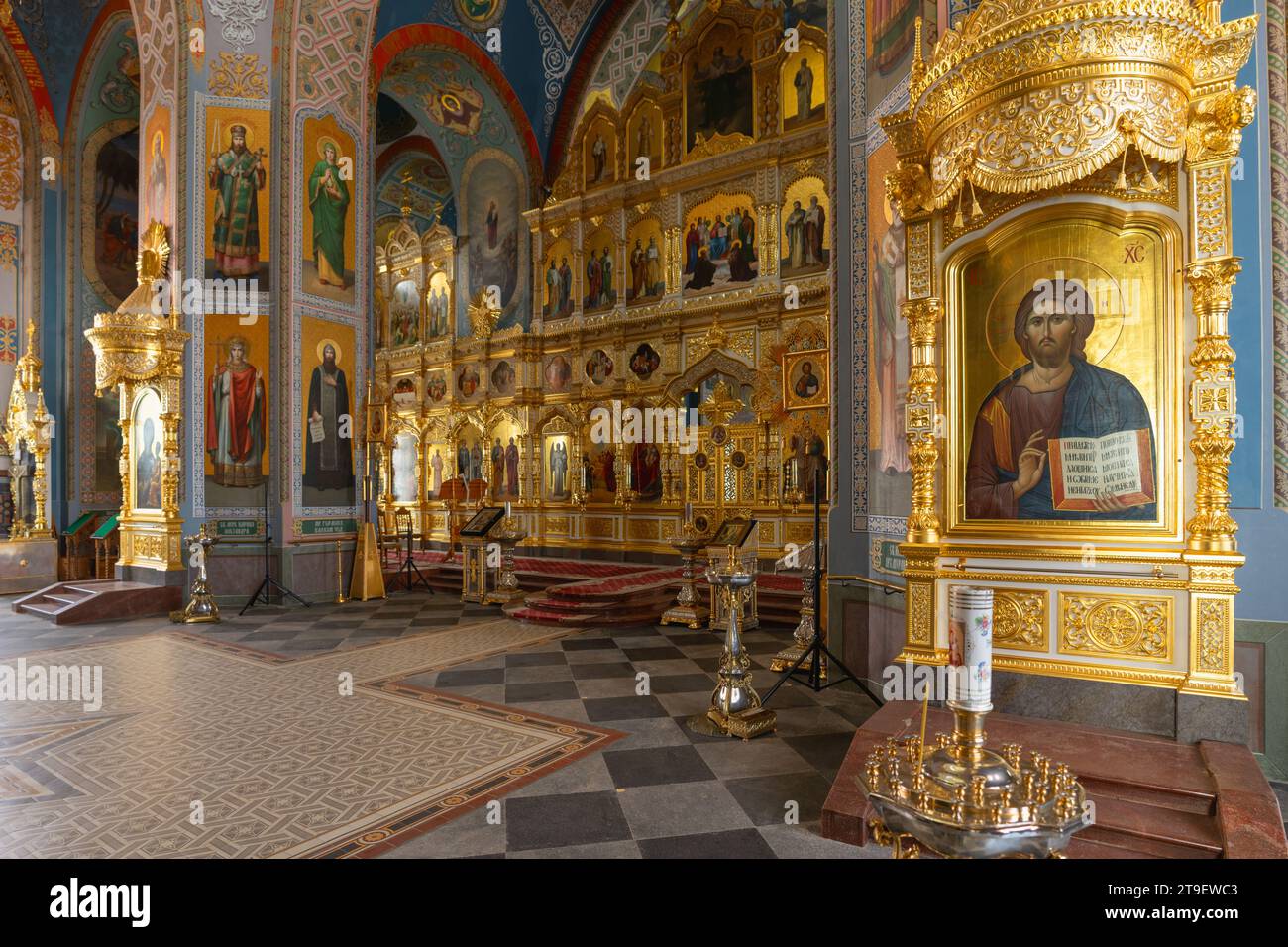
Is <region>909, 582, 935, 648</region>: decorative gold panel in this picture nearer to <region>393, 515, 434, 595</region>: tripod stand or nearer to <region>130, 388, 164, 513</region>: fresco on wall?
<region>393, 515, 434, 595</region>: tripod stand

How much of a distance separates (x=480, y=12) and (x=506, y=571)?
12.1m

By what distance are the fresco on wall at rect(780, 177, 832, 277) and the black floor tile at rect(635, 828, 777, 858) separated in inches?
445

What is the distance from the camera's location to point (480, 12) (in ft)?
49.6

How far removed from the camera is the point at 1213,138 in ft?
13.4

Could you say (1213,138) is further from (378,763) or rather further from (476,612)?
(476,612)

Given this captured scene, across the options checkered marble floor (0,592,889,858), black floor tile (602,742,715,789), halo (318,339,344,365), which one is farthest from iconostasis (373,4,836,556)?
black floor tile (602,742,715,789)

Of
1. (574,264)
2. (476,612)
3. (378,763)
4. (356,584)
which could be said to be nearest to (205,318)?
(356,584)

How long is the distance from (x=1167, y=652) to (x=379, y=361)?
19.5 m

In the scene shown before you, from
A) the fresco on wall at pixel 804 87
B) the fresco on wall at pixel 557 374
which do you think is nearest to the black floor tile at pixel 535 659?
the fresco on wall at pixel 557 374

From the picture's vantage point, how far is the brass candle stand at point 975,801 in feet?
6.53

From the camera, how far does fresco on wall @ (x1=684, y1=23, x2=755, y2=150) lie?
46.3 feet

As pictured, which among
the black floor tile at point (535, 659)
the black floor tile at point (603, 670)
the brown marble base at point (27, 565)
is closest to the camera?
the black floor tile at point (603, 670)

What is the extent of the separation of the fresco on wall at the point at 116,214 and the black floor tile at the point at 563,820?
54.7 feet

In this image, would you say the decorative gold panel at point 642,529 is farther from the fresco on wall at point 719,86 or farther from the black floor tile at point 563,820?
the black floor tile at point 563,820
